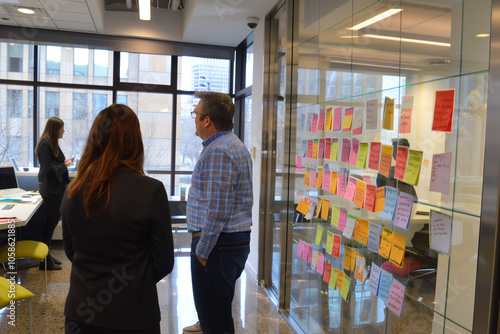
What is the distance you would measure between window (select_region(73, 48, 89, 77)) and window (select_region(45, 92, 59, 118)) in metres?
0.44

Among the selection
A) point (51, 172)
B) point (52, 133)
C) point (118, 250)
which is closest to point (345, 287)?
point (118, 250)

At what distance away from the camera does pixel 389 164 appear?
191 cm

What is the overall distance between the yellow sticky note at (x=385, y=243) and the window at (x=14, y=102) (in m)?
5.49

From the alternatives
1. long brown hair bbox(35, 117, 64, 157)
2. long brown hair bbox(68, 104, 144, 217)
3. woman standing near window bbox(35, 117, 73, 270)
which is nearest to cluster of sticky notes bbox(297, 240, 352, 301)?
long brown hair bbox(68, 104, 144, 217)

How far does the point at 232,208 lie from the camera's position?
6.78ft

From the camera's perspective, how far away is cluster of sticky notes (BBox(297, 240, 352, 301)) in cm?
233

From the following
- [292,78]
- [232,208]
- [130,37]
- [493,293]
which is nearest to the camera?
[493,293]

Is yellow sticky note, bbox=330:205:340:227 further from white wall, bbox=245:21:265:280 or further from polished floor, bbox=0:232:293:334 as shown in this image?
white wall, bbox=245:21:265:280

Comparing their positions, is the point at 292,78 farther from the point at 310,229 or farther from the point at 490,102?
the point at 490,102

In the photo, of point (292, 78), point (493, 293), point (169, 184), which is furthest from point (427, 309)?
point (169, 184)

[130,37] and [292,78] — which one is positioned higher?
[130,37]

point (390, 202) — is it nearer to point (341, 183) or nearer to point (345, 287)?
point (341, 183)

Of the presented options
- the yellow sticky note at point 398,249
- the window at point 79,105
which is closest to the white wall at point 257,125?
the yellow sticky note at point 398,249

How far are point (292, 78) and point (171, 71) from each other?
3.35 metres
